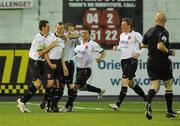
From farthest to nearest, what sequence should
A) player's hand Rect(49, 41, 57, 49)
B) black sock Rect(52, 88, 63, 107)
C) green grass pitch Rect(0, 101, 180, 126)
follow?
1. black sock Rect(52, 88, 63, 107)
2. player's hand Rect(49, 41, 57, 49)
3. green grass pitch Rect(0, 101, 180, 126)

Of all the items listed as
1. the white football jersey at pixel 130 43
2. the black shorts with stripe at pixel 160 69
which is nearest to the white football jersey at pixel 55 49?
the white football jersey at pixel 130 43

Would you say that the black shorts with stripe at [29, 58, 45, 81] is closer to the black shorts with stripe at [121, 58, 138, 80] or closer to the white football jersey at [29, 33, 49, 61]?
the white football jersey at [29, 33, 49, 61]

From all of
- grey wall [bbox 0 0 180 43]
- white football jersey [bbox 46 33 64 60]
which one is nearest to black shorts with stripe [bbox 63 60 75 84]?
white football jersey [bbox 46 33 64 60]

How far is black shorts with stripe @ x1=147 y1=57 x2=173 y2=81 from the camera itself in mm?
14875

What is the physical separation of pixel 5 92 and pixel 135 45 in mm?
6582

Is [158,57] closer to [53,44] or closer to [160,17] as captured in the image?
[160,17]

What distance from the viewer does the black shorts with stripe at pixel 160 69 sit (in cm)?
1488

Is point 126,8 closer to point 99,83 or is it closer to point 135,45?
point 99,83

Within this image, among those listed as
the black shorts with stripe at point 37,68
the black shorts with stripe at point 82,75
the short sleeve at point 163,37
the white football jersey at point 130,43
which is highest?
the short sleeve at point 163,37

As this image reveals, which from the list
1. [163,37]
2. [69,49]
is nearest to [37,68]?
[69,49]

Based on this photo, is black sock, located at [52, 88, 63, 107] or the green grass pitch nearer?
the green grass pitch

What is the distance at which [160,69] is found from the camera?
14.9 m

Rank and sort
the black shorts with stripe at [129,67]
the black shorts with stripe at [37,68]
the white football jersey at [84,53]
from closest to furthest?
the black shorts with stripe at [37,68]
the black shorts with stripe at [129,67]
the white football jersey at [84,53]

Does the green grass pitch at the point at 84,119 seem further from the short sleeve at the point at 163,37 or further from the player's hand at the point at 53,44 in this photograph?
the player's hand at the point at 53,44
